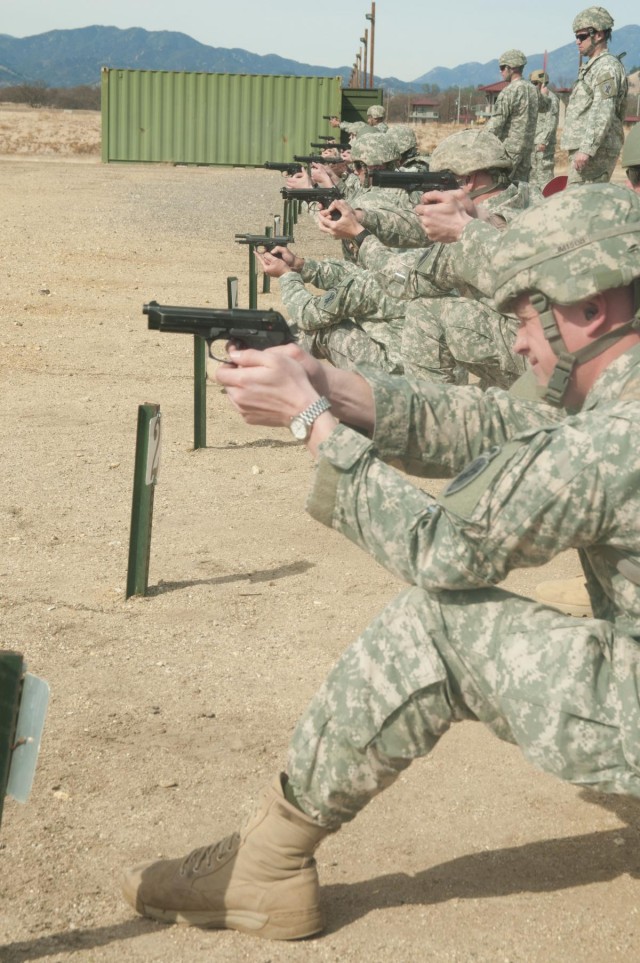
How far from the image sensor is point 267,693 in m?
4.10

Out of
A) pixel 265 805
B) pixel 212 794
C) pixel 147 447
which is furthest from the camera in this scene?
pixel 147 447

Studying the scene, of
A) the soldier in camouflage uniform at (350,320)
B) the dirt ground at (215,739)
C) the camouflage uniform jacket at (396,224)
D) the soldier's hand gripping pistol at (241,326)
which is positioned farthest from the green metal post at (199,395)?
the soldier's hand gripping pistol at (241,326)

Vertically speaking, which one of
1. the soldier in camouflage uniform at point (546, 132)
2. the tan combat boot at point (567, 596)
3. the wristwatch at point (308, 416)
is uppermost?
the soldier in camouflage uniform at point (546, 132)

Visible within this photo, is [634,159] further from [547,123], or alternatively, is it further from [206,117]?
[206,117]

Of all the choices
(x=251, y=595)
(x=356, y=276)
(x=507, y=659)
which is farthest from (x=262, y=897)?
(x=356, y=276)

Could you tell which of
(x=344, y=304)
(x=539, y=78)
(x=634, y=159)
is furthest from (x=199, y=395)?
(x=539, y=78)

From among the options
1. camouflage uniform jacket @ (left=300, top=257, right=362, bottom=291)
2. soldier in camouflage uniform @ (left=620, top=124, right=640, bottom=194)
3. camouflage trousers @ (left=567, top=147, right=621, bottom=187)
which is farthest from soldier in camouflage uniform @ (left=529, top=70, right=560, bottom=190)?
soldier in camouflage uniform @ (left=620, top=124, right=640, bottom=194)

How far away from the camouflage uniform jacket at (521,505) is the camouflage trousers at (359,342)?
4.83 m

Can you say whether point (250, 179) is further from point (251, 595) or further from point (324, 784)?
point (324, 784)

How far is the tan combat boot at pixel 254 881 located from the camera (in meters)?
2.72

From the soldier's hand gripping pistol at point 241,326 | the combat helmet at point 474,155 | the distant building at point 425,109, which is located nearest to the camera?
the soldier's hand gripping pistol at point 241,326

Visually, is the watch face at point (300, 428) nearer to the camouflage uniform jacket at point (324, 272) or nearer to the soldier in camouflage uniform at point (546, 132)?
the camouflage uniform jacket at point (324, 272)

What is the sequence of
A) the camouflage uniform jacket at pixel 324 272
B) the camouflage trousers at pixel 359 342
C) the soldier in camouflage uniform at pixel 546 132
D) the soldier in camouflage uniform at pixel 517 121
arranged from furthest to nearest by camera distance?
1. the soldier in camouflage uniform at pixel 546 132
2. the soldier in camouflage uniform at pixel 517 121
3. the camouflage uniform jacket at pixel 324 272
4. the camouflage trousers at pixel 359 342

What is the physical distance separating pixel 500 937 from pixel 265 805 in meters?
0.63
